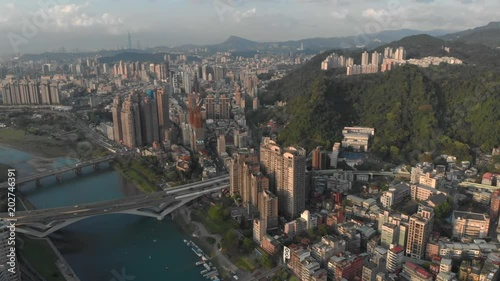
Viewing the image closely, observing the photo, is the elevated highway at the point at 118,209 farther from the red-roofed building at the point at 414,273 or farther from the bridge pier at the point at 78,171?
the red-roofed building at the point at 414,273

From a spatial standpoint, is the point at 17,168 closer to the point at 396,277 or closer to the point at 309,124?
the point at 309,124

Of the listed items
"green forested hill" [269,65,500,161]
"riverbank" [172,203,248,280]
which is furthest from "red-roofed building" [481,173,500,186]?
"riverbank" [172,203,248,280]

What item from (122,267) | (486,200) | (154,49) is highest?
(154,49)

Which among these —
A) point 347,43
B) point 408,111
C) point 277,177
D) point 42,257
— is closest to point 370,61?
point 408,111

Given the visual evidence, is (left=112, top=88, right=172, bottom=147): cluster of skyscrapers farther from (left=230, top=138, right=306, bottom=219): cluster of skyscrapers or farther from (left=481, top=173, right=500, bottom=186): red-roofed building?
(left=481, top=173, right=500, bottom=186): red-roofed building

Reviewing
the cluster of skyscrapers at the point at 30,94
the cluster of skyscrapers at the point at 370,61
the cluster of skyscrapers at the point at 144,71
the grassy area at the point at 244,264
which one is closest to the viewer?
the grassy area at the point at 244,264

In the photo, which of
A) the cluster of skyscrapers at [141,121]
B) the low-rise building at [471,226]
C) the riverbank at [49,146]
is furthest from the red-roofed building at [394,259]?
the riverbank at [49,146]

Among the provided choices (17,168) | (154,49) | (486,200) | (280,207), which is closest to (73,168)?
(17,168)

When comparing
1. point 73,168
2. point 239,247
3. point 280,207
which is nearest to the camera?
point 239,247
